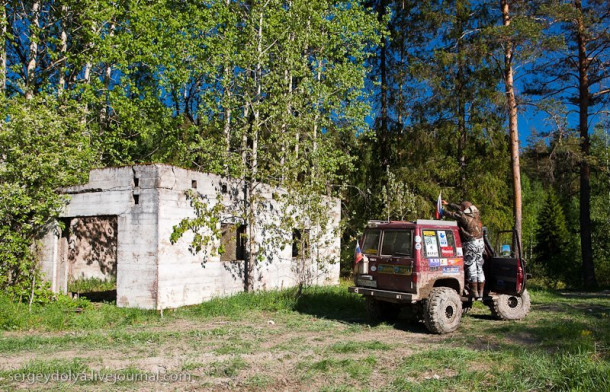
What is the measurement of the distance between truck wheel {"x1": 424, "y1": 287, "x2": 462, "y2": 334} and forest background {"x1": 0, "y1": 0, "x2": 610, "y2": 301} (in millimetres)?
5617

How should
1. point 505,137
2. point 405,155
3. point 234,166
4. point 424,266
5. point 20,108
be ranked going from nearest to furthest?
1. point 424,266
2. point 20,108
3. point 234,166
4. point 505,137
5. point 405,155

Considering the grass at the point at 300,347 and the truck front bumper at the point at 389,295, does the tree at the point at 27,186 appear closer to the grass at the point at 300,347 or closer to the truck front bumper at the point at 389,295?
the grass at the point at 300,347

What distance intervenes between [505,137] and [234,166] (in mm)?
13458

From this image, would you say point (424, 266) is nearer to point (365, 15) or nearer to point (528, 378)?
point (528, 378)

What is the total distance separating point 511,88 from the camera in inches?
722

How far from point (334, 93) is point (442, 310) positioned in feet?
50.7

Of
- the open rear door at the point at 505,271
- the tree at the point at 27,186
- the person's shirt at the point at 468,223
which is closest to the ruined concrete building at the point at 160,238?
the tree at the point at 27,186

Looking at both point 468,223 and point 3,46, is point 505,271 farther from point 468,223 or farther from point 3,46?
point 3,46

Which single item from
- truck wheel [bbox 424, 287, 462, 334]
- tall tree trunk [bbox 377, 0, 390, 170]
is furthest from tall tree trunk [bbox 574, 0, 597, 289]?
truck wheel [bbox 424, 287, 462, 334]

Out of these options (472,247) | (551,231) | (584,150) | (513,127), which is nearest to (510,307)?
(472,247)

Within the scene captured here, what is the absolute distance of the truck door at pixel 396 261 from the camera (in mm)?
9766

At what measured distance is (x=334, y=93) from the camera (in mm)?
23281

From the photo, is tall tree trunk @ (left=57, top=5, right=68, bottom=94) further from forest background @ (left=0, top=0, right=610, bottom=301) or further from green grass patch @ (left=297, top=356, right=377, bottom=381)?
green grass patch @ (left=297, top=356, right=377, bottom=381)

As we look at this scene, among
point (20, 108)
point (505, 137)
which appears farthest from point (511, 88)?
point (20, 108)
